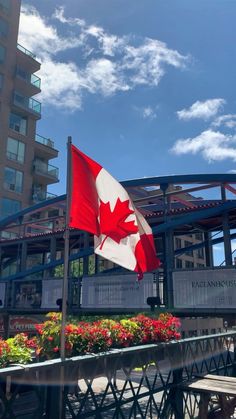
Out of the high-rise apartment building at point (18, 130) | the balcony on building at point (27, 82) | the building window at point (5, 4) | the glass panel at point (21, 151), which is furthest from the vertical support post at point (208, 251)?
the building window at point (5, 4)

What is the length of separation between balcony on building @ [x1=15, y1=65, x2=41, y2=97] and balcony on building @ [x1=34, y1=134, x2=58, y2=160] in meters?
5.80

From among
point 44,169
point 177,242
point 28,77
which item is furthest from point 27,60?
point 177,242

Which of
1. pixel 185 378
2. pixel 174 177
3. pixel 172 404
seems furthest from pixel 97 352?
pixel 174 177

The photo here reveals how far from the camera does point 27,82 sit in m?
45.7

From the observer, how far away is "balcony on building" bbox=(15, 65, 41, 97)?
44.8 metres

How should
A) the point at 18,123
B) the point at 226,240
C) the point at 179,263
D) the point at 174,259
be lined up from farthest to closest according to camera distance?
the point at 179,263, the point at 18,123, the point at 174,259, the point at 226,240

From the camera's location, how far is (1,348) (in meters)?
4.20

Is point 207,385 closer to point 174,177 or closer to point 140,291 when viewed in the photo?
point 140,291

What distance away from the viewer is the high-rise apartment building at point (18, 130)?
41062mm

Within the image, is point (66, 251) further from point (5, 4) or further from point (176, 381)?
point (5, 4)

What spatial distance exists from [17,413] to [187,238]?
65.2 metres

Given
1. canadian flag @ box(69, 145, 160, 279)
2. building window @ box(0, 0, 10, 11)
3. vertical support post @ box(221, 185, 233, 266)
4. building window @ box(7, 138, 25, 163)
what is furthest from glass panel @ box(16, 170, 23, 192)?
canadian flag @ box(69, 145, 160, 279)

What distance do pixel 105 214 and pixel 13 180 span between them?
37.2m

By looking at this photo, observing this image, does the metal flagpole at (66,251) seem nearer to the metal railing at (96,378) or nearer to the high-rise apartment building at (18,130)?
the metal railing at (96,378)
